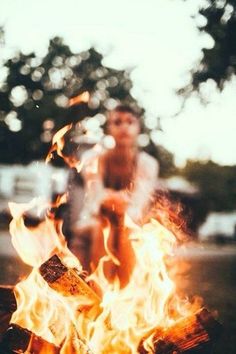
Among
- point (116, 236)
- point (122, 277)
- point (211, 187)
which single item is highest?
point (116, 236)

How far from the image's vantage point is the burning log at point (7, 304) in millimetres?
3332

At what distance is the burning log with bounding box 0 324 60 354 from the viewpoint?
2.88 meters

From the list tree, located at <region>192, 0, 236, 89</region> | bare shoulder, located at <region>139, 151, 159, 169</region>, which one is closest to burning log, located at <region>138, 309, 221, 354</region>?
bare shoulder, located at <region>139, 151, 159, 169</region>

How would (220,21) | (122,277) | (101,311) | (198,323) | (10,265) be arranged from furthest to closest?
(10,265)
(220,21)
(122,277)
(101,311)
(198,323)

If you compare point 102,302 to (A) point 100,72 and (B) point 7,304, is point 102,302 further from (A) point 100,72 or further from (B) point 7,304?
(A) point 100,72

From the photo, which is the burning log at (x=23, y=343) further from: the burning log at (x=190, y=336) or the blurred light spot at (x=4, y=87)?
the blurred light spot at (x=4, y=87)

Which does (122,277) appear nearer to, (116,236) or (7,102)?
(116,236)

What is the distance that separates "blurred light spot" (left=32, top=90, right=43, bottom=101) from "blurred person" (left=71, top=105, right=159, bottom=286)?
108ft

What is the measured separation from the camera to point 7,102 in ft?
119

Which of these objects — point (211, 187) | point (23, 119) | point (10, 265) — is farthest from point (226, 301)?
point (211, 187)

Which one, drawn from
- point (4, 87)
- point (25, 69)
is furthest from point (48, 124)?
point (25, 69)

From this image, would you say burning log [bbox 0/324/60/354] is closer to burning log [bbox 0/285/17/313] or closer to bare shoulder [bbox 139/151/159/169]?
burning log [bbox 0/285/17/313]

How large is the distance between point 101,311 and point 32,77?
35.0m

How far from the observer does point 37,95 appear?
37531 mm
